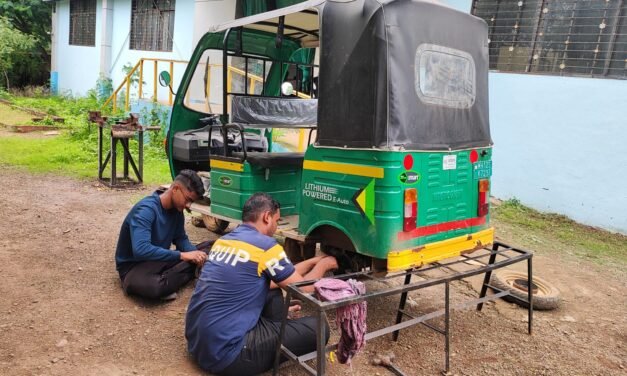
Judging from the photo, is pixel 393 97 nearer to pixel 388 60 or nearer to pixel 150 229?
pixel 388 60

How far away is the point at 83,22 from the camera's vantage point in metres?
18.4

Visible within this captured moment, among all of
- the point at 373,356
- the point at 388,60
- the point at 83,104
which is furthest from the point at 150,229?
the point at 83,104

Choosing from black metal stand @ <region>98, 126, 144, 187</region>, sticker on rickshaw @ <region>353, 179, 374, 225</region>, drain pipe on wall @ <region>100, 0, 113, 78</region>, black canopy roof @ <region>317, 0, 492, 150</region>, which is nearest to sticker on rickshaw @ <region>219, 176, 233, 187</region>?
black canopy roof @ <region>317, 0, 492, 150</region>

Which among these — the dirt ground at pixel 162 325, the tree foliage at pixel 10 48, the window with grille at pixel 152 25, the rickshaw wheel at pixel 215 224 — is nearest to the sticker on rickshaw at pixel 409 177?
the dirt ground at pixel 162 325

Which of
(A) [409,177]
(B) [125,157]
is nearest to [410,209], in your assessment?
(A) [409,177]

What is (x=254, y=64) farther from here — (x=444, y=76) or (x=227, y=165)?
(x=444, y=76)

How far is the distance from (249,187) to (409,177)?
1692mm

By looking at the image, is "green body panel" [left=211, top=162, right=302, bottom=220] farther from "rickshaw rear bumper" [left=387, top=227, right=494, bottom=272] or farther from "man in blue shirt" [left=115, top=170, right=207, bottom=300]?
"rickshaw rear bumper" [left=387, top=227, right=494, bottom=272]

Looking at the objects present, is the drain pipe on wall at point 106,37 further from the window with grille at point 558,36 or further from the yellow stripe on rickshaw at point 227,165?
the yellow stripe on rickshaw at point 227,165

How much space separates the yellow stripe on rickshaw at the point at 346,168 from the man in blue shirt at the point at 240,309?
2.29ft

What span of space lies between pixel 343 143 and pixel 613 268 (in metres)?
4.15

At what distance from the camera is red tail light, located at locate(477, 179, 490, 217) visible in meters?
4.02

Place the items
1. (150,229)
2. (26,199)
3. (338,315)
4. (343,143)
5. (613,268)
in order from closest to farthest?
(338,315) → (343,143) → (150,229) → (613,268) → (26,199)

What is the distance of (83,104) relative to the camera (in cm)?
1548
